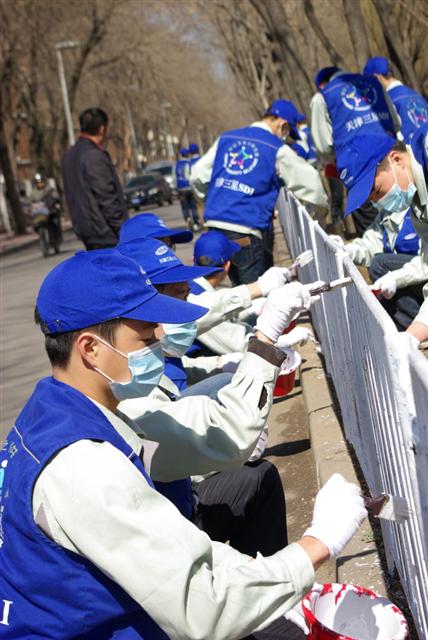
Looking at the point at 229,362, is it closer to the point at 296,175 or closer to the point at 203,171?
the point at 296,175

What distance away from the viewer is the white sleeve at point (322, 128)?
31.8 ft

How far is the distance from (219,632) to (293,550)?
272 millimetres

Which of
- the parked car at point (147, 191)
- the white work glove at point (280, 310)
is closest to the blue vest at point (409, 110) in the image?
the white work glove at point (280, 310)

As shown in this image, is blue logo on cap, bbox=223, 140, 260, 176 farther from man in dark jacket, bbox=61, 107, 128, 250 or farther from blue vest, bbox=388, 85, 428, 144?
blue vest, bbox=388, 85, 428, 144

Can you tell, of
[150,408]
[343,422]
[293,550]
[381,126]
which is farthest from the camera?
[381,126]

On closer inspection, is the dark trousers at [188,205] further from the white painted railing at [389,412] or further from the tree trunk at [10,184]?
the white painted railing at [389,412]

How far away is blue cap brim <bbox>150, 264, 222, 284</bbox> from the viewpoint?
3572 mm

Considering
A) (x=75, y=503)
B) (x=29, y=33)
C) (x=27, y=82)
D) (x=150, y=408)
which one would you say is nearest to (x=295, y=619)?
(x=150, y=408)

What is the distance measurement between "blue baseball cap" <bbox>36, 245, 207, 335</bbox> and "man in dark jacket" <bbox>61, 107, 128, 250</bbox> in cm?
595

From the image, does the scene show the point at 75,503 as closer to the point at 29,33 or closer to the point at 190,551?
A: the point at 190,551

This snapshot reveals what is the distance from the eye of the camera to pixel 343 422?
5535 millimetres

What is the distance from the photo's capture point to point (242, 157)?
7.89 m

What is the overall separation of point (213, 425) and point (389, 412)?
1.68ft

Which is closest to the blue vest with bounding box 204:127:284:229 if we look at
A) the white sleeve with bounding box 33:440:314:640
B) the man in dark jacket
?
the man in dark jacket
